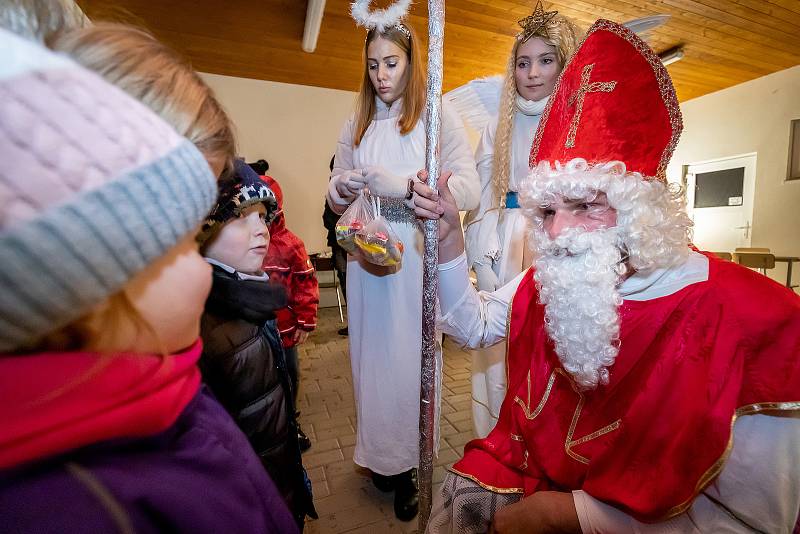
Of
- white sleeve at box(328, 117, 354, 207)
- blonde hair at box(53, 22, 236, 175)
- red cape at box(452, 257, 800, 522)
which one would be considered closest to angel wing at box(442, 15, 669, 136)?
white sleeve at box(328, 117, 354, 207)

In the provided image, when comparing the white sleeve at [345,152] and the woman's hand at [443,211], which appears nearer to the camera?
the woman's hand at [443,211]

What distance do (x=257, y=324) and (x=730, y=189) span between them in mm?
9580

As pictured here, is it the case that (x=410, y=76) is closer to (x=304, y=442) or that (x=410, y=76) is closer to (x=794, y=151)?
(x=304, y=442)

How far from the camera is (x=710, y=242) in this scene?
26.7 ft

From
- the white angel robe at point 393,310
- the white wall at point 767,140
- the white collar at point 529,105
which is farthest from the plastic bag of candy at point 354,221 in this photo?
the white wall at point 767,140

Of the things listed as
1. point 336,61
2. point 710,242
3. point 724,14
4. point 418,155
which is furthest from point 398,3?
point 710,242

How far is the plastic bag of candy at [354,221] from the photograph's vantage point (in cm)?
171

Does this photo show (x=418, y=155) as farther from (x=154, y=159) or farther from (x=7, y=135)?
(x=7, y=135)

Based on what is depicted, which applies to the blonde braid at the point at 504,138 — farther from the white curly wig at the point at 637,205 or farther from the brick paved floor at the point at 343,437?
the brick paved floor at the point at 343,437

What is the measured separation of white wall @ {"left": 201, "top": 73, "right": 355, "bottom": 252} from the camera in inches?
254

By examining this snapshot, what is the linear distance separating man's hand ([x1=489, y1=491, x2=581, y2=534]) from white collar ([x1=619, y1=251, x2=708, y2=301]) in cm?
59

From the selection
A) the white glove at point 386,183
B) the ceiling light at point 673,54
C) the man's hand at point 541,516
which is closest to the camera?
the man's hand at point 541,516

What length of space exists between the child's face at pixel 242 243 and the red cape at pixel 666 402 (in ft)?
3.27

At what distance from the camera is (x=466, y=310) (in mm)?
1381
